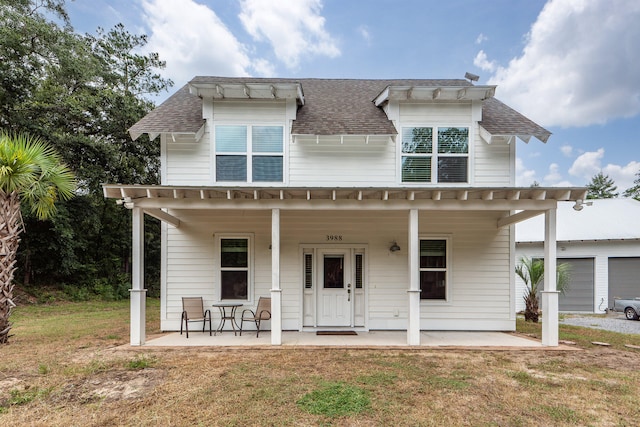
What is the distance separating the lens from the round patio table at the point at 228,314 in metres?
7.77

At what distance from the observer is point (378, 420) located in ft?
11.8

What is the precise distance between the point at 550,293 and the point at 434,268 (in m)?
2.47

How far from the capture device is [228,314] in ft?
27.1

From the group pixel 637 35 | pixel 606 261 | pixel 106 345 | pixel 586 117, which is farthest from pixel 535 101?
pixel 106 345

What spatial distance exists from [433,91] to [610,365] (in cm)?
630

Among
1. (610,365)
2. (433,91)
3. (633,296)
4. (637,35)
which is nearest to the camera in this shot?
(610,365)

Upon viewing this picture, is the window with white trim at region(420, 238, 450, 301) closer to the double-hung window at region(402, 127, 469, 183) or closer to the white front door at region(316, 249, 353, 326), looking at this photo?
the double-hung window at region(402, 127, 469, 183)

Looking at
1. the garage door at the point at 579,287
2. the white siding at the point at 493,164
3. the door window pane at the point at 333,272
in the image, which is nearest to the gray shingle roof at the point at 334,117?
the white siding at the point at 493,164

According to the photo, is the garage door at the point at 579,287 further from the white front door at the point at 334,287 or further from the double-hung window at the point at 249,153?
the double-hung window at the point at 249,153

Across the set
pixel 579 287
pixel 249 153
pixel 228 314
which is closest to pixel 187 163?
pixel 249 153

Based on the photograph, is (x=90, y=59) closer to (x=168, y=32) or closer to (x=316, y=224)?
(x=168, y=32)

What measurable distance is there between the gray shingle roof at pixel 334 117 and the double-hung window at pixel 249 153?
602 millimetres

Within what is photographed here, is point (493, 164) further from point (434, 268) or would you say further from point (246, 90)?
point (246, 90)

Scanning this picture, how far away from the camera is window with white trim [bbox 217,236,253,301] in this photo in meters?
8.31
